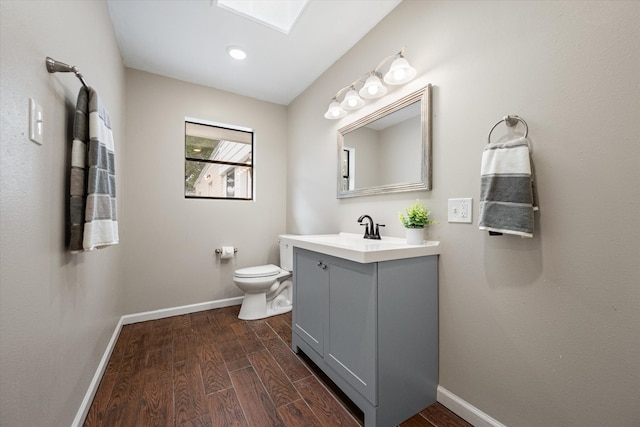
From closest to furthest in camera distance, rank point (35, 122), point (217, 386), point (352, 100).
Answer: point (35, 122) < point (217, 386) < point (352, 100)

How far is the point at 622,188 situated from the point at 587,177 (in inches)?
4.0

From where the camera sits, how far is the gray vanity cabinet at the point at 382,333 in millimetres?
1240

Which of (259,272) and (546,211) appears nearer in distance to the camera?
(546,211)

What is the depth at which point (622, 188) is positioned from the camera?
0.89 m

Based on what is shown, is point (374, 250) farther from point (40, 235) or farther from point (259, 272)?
point (259, 272)

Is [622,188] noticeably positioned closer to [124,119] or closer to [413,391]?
[413,391]

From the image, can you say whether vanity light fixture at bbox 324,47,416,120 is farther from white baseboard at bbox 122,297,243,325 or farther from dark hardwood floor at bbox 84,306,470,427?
white baseboard at bbox 122,297,243,325

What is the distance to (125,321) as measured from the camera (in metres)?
2.45

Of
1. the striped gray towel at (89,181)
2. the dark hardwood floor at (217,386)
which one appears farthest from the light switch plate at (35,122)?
the dark hardwood floor at (217,386)

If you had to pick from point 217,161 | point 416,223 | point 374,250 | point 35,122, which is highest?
point 217,161

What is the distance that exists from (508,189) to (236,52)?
233cm

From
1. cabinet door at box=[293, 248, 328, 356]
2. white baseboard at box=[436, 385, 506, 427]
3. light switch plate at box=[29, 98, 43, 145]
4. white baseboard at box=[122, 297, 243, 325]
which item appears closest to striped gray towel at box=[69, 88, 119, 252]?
light switch plate at box=[29, 98, 43, 145]

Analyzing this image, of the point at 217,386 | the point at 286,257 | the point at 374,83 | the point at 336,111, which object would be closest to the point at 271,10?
the point at 336,111

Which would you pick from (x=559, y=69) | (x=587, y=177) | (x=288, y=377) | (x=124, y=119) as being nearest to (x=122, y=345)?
(x=288, y=377)
